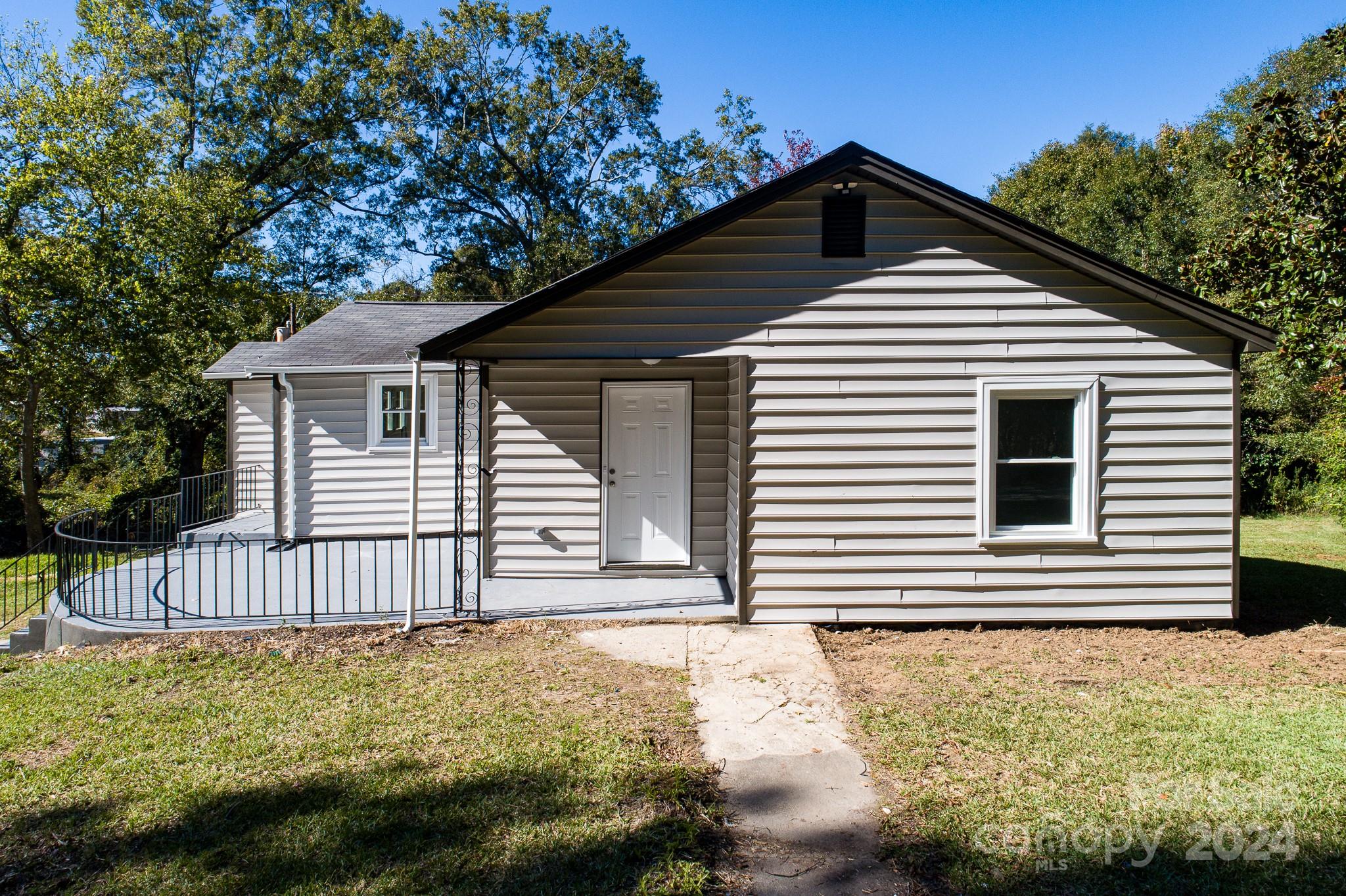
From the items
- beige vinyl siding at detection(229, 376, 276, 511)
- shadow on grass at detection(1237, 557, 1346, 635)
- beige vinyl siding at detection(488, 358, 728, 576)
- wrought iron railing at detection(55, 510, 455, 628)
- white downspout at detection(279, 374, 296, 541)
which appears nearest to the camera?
wrought iron railing at detection(55, 510, 455, 628)

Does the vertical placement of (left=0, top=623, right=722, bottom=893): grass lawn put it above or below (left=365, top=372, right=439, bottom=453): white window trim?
below

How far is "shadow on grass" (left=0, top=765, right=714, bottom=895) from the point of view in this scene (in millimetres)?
3256

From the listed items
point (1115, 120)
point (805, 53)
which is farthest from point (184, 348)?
point (1115, 120)

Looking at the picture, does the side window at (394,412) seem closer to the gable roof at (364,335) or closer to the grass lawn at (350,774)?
the gable roof at (364,335)

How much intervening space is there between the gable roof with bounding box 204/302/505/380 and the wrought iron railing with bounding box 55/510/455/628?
276 centimetres

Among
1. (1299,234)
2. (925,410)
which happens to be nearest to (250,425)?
(925,410)

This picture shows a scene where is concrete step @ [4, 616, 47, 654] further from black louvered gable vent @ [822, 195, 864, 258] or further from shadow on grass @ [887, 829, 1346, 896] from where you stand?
black louvered gable vent @ [822, 195, 864, 258]

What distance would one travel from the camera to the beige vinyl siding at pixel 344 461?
1144cm

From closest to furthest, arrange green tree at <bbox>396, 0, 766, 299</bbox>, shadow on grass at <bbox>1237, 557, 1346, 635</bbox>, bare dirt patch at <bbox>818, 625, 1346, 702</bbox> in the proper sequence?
bare dirt patch at <bbox>818, 625, 1346, 702</bbox>
shadow on grass at <bbox>1237, 557, 1346, 635</bbox>
green tree at <bbox>396, 0, 766, 299</bbox>

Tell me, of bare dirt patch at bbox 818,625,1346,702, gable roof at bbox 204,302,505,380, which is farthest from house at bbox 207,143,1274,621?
gable roof at bbox 204,302,505,380

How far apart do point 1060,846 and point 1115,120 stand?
1489 inches

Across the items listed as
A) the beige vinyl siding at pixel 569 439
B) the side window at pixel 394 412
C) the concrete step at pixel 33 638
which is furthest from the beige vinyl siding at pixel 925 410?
the concrete step at pixel 33 638

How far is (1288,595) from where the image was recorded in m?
8.62

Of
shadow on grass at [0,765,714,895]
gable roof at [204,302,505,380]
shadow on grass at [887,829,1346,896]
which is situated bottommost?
shadow on grass at [0,765,714,895]
